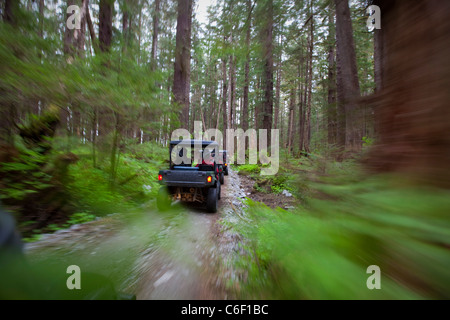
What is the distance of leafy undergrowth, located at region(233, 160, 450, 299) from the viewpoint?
119 centimetres

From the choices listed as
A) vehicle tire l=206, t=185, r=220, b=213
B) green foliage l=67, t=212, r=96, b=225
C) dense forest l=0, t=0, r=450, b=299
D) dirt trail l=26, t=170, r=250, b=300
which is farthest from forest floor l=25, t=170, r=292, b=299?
vehicle tire l=206, t=185, r=220, b=213

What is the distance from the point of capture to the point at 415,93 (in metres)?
1.55

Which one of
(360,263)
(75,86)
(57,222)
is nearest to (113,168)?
(57,222)

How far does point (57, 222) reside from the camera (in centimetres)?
357

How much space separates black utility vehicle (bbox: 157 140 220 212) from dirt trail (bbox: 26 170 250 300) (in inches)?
35.1

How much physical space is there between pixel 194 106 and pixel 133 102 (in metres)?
36.7

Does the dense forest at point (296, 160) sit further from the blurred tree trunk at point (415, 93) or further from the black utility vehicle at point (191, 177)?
the black utility vehicle at point (191, 177)


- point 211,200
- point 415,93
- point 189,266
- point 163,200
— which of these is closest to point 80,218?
point 163,200

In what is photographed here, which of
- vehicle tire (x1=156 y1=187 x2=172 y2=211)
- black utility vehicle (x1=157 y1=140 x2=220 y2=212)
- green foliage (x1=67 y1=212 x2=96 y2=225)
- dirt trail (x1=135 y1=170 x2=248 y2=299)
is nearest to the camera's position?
dirt trail (x1=135 y1=170 x2=248 y2=299)

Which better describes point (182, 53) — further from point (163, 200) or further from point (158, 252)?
point (158, 252)

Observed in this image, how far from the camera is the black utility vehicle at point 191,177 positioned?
16.7ft

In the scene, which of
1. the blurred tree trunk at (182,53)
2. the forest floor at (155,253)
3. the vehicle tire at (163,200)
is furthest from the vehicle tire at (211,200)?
the blurred tree trunk at (182,53)

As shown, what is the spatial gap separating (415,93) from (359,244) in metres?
1.33

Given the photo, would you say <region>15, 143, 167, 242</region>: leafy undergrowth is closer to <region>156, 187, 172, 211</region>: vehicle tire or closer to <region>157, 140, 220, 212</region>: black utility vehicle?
<region>156, 187, 172, 211</region>: vehicle tire
